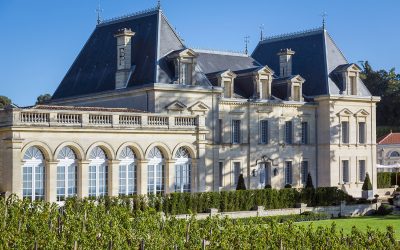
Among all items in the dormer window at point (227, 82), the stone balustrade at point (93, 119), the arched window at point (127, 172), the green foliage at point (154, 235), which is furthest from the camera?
the dormer window at point (227, 82)

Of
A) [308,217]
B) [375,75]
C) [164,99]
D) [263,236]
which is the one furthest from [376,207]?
[375,75]

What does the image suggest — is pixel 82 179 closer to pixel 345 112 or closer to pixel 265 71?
pixel 265 71

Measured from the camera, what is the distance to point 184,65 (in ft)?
134

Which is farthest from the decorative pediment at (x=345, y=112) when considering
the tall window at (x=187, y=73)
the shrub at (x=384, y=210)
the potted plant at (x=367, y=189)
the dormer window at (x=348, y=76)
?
the tall window at (x=187, y=73)

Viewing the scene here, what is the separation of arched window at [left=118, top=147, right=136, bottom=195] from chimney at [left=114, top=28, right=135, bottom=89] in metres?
6.91

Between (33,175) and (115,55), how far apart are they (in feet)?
42.5

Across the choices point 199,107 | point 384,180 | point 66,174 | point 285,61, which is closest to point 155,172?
point 66,174

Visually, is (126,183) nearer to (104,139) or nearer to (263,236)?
(104,139)

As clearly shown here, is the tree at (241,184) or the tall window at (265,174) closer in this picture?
the tree at (241,184)

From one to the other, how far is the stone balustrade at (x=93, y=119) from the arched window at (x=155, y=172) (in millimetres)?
1343

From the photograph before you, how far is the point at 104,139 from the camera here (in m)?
34.1

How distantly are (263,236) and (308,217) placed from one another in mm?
16258

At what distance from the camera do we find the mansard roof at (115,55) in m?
40.8

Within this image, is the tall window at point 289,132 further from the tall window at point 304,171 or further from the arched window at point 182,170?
the arched window at point 182,170
